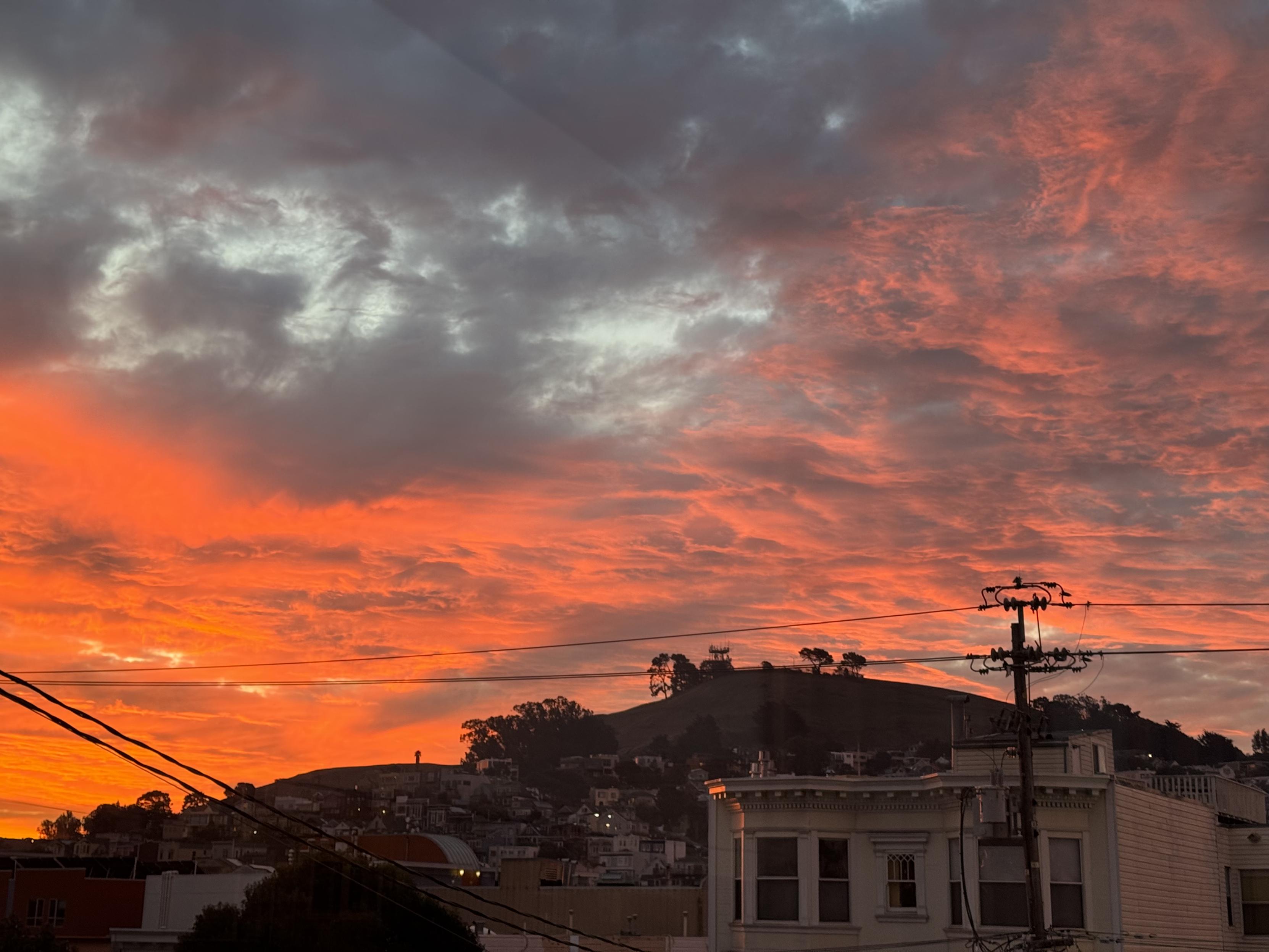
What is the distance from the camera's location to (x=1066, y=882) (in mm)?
36125

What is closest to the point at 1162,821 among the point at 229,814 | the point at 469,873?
the point at 469,873

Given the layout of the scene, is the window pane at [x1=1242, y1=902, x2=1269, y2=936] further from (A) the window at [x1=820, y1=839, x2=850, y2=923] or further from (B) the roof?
(B) the roof

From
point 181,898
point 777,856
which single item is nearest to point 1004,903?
point 777,856

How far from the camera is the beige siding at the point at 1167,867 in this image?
36250 mm

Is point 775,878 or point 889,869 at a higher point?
point 889,869

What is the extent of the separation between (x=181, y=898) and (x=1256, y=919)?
207ft

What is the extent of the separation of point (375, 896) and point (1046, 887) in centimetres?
4044

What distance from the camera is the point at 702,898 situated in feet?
284

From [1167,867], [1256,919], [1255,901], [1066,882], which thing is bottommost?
[1256,919]

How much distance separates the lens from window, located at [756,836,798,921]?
39.2 m

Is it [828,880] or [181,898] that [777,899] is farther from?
[181,898]

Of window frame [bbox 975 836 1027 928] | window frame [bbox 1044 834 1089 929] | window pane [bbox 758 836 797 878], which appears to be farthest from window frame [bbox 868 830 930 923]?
window frame [bbox 1044 834 1089 929]

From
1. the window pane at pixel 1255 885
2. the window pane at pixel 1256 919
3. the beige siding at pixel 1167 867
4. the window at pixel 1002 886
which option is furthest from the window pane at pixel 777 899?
the window pane at pixel 1255 885

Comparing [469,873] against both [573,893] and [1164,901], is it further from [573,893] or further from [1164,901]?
[1164,901]
